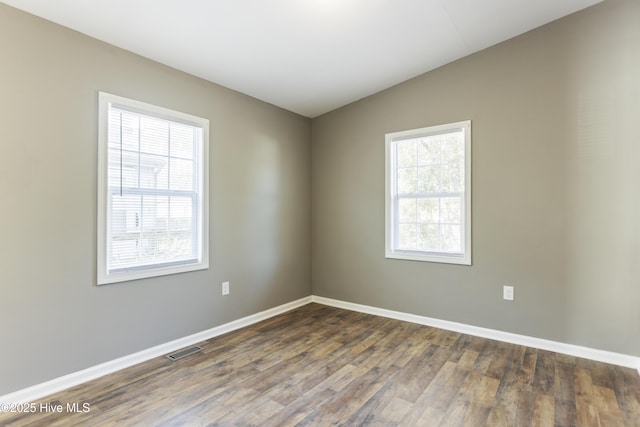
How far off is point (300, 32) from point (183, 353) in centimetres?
280

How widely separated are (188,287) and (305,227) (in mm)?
1773

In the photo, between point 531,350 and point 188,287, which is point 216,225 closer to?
point 188,287

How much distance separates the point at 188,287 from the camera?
299 centimetres

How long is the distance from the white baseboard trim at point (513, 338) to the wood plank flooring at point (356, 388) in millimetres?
92

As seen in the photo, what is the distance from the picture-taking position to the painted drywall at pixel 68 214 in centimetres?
204

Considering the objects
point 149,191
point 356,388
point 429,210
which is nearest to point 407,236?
point 429,210

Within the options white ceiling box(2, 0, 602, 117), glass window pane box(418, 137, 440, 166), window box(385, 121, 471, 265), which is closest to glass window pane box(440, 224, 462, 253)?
window box(385, 121, 471, 265)

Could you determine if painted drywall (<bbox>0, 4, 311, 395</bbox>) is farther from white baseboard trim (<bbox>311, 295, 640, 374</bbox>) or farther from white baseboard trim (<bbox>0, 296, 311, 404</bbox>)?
white baseboard trim (<bbox>311, 295, 640, 374</bbox>)

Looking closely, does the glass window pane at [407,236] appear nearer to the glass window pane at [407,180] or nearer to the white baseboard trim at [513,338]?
the glass window pane at [407,180]

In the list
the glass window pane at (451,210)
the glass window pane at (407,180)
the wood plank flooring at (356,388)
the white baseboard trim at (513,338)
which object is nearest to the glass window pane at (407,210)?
the glass window pane at (407,180)

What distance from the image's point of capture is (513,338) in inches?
119

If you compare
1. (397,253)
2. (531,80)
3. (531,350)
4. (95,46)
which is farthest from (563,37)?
(95,46)

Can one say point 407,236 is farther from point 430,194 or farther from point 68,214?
point 68,214

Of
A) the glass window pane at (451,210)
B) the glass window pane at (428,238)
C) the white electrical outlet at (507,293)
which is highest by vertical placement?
the glass window pane at (451,210)
